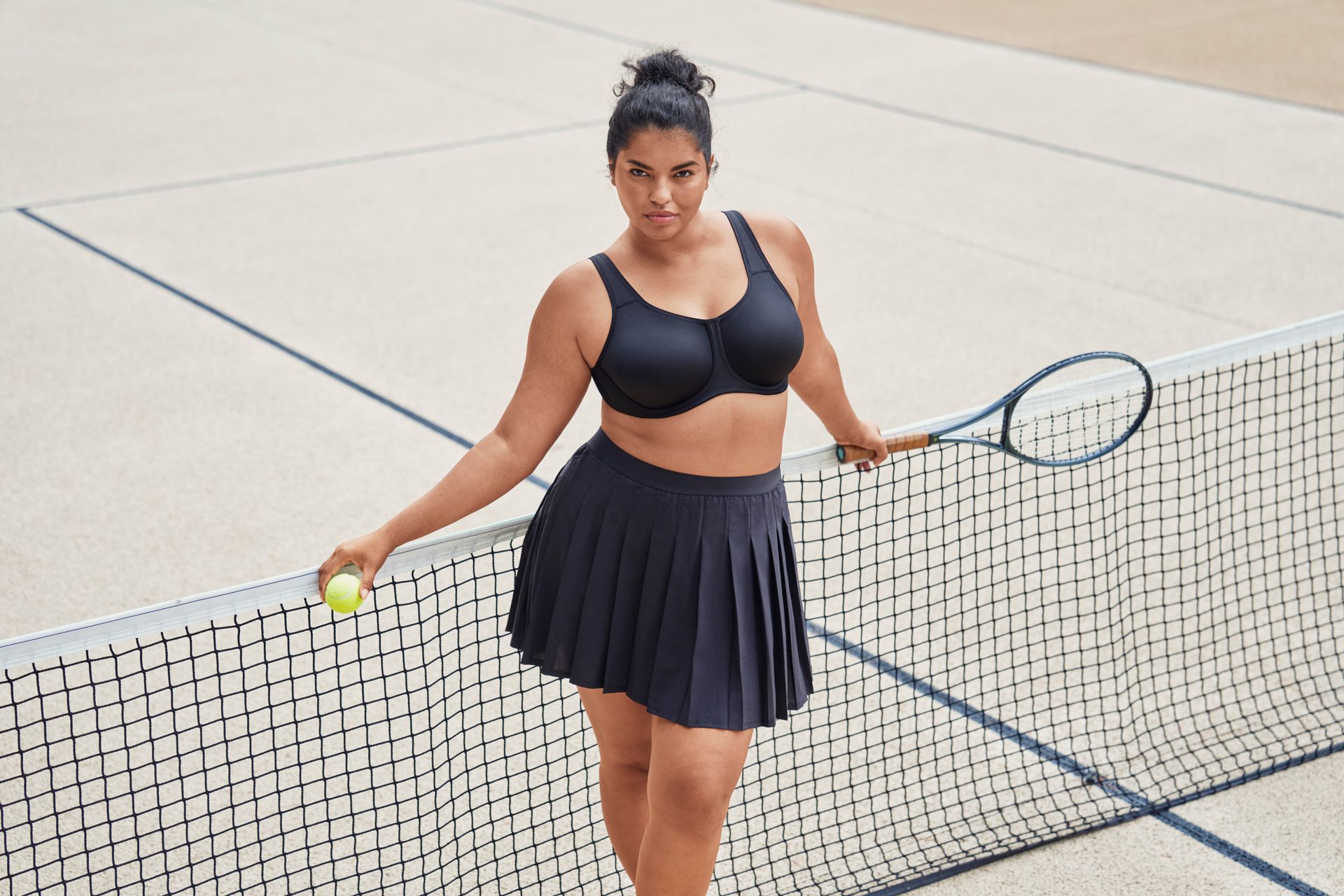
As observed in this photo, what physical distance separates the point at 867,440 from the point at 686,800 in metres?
0.96

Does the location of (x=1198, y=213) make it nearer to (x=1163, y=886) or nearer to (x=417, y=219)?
(x=417, y=219)

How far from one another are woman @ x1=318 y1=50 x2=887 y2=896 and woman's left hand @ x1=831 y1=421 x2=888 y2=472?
1.37ft

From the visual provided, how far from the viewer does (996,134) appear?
10523mm

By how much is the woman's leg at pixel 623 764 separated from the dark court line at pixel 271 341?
2661 millimetres

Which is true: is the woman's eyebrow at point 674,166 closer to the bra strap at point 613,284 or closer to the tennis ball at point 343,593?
the bra strap at point 613,284

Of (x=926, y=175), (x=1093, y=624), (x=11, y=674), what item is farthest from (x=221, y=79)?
(x=1093, y=624)

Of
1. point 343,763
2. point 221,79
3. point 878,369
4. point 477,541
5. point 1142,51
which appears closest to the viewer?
point 477,541

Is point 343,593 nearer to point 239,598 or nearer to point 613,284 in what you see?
point 239,598

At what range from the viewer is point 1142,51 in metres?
13.0

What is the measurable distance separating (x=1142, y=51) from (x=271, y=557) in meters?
10.4

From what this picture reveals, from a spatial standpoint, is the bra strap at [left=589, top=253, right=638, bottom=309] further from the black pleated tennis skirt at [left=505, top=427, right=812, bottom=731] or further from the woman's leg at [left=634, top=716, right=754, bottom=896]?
the woman's leg at [left=634, top=716, right=754, bottom=896]

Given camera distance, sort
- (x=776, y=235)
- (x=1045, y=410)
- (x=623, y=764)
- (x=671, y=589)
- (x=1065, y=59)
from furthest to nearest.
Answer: (x=1065, y=59) → (x=1045, y=410) → (x=623, y=764) → (x=776, y=235) → (x=671, y=589)

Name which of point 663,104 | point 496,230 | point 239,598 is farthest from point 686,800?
point 496,230

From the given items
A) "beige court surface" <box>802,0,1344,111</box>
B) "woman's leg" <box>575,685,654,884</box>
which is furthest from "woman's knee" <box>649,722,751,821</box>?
"beige court surface" <box>802,0,1344,111</box>
